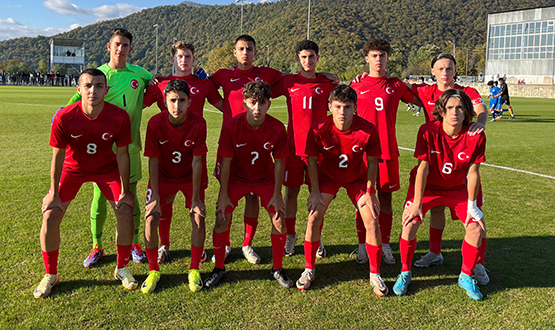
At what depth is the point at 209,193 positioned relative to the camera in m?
6.73

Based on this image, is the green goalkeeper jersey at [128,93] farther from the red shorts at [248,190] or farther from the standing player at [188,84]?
the red shorts at [248,190]

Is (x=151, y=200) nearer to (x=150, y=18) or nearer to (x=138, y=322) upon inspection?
(x=138, y=322)

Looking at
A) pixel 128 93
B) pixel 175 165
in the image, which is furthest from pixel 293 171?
pixel 128 93

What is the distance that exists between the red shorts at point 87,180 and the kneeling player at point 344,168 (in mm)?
1718

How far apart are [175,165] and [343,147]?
59.9 inches

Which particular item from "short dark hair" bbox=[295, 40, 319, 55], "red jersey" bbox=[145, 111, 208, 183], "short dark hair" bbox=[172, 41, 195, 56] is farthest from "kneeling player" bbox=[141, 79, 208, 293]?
"short dark hair" bbox=[295, 40, 319, 55]

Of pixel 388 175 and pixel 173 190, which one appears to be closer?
pixel 173 190

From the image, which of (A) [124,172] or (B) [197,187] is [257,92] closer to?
(B) [197,187]

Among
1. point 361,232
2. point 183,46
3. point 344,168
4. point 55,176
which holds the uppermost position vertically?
point 183,46

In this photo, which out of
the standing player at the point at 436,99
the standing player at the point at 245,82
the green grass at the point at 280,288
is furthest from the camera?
the standing player at the point at 245,82

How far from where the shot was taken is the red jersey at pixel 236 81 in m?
4.54

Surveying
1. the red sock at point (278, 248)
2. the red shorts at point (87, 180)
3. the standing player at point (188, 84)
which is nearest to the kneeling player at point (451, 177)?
the red sock at point (278, 248)

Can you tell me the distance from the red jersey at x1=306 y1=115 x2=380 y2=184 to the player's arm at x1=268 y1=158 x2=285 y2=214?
274 mm

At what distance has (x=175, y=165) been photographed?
390 centimetres
